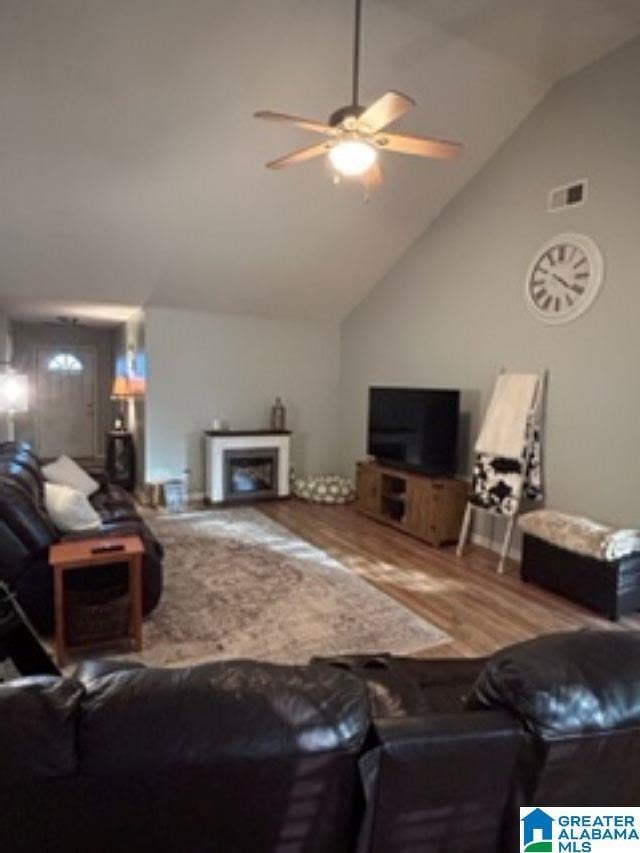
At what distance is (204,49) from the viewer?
3232mm

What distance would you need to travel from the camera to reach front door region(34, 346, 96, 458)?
930cm

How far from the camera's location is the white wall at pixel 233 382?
20.5 feet

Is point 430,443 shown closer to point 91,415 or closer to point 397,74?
point 397,74

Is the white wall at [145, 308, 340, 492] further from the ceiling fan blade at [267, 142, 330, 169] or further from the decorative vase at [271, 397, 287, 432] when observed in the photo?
the ceiling fan blade at [267, 142, 330, 169]

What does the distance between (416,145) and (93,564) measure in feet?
9.12

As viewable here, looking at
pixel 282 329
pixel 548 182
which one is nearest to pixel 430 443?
pixel 548 182

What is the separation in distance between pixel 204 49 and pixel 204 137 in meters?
0.69

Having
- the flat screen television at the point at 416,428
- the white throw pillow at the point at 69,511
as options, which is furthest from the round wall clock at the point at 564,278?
the white throw pillow at the point at 69,511

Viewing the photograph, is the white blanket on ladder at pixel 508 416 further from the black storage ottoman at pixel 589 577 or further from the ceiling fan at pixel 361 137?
the ceiling fan at pixel 361 137

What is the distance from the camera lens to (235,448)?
6.32 meters

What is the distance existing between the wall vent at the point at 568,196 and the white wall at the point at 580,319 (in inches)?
2.6

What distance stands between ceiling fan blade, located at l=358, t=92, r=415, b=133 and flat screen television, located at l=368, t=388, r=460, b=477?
273 cm

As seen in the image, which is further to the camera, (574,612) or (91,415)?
(91,415)

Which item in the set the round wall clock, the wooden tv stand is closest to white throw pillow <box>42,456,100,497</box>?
the wooden tv stand
